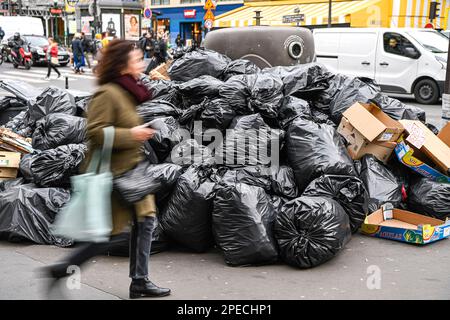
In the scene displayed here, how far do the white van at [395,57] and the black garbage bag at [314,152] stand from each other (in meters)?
8.85

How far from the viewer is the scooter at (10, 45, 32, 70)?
23.0 meters

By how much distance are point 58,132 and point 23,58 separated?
64.2 feet

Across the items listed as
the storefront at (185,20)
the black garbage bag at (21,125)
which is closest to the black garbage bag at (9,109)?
the black garbage bag at (21,125)

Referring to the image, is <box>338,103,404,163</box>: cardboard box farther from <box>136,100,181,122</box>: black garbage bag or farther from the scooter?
the scooter

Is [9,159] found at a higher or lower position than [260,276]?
higher

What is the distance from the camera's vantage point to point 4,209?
4523mm

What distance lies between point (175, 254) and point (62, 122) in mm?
2012

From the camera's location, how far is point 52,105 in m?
6.09

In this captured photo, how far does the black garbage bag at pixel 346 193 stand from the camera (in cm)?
431

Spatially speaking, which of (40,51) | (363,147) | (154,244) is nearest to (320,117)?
(363,147)

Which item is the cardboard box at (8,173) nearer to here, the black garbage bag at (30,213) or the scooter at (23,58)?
the black garbage bag at (30,213)

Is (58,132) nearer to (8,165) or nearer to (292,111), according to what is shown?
(8,165)

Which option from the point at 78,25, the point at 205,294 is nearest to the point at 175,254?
the point at 205,294
